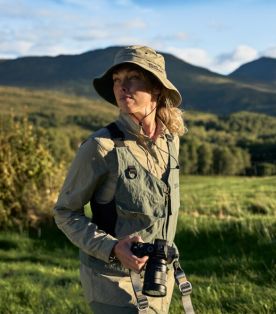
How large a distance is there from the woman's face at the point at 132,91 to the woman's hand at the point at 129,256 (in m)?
0.70

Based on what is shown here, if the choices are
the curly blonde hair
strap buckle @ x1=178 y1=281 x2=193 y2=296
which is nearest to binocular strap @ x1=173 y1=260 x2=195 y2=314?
strap buckle @ x1=178 y1=281 x2=193 y2=296

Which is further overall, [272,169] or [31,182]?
[272,169]

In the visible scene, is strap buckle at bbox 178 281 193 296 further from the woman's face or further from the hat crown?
the hat crown

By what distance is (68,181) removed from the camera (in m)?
3.14

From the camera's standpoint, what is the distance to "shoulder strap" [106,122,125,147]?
313cm

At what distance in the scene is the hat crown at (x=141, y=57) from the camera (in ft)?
10.6

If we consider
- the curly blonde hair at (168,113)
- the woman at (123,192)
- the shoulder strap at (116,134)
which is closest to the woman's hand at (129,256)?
the woman at (123,192)

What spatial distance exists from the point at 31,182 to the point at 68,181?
1072 centimetres

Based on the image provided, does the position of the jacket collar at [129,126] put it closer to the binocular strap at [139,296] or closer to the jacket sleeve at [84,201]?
the jacket sleeve at [84,201]

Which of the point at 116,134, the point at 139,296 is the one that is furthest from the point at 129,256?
the point at 116,134

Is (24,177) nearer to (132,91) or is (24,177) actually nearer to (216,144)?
(132,91)

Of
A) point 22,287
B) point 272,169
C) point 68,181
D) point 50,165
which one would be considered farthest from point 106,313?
point 272,169

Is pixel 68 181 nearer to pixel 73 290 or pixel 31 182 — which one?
pixel 73 290

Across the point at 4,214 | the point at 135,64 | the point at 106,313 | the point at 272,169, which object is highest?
the point at 135,64
